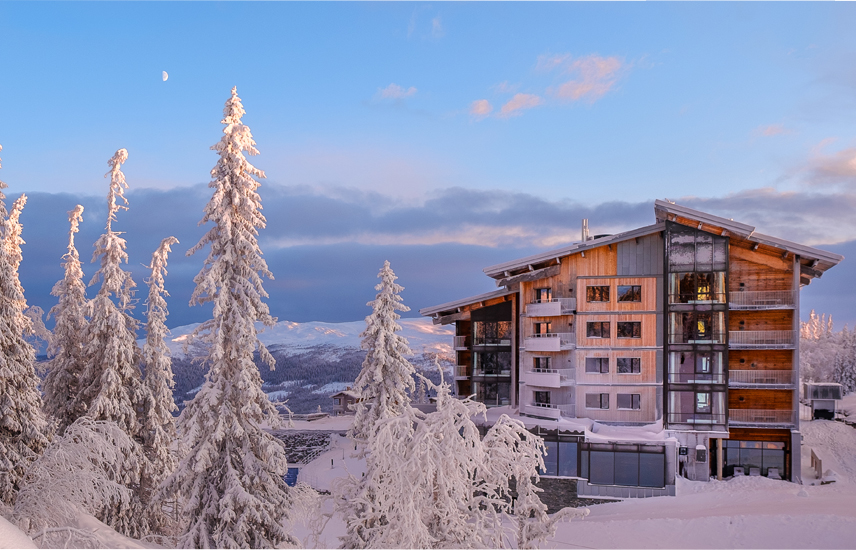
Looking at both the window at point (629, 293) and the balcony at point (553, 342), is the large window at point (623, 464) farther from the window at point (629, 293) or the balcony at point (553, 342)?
the window at point (629, 293)

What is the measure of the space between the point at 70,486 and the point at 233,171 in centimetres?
1088

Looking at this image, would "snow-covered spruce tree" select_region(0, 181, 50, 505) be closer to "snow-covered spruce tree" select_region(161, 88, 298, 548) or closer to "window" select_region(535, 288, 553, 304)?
"snow-covered spruce tree" select_region(161, 88, 298, 548)

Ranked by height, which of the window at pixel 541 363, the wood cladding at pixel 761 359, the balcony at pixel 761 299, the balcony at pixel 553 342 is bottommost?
the window at pixel 541 363

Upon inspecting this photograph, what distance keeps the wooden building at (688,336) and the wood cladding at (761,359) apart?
6 centimetres

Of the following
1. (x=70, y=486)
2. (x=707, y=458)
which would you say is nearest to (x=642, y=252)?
(x=707, y=458)

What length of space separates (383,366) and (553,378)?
16827 mm

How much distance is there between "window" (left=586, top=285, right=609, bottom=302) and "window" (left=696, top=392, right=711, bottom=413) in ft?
26.3

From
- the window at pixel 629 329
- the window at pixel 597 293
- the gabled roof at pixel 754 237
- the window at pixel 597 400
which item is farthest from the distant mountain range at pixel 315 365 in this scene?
the gabled roof at pixel 754 237

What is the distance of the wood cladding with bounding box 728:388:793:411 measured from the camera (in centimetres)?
3497

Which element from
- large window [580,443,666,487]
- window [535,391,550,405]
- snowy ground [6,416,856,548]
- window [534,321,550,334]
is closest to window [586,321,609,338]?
window [534,321,550,334]

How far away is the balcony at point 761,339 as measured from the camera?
3441 cm

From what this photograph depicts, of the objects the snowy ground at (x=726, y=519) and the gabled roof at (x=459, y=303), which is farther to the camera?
the gabled roof at (x=459, y=303)

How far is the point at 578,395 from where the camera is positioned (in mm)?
35750

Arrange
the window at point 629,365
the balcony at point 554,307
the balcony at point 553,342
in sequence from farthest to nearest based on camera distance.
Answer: the balcony at point 554,307, the balcony at point 553,342, the window at point 629,365
